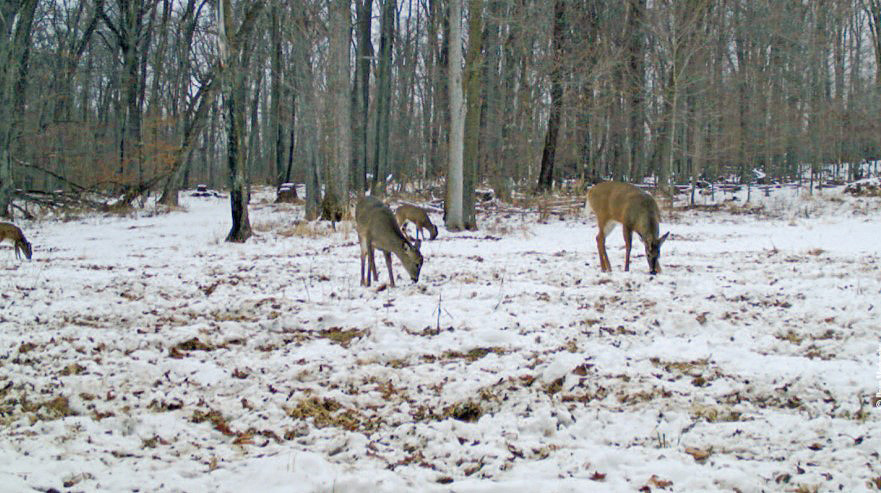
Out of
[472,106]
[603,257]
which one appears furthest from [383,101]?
[603,257]

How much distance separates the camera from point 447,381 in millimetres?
4086

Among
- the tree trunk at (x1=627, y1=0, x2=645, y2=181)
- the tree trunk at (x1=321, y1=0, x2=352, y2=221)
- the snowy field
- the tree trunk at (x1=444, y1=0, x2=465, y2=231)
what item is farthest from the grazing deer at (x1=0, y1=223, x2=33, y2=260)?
A: the tree trunk at (x1=627, y1=0, x2=645, y2=181)

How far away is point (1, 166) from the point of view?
1823 centimetres

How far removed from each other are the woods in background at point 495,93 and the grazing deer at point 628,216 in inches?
234

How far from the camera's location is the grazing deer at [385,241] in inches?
302

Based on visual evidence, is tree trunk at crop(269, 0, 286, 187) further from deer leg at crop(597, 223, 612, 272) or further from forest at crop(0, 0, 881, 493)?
deer leg at crop(597, 223, 612, 272)

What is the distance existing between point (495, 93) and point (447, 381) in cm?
2360

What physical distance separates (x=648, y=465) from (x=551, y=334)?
2.31m

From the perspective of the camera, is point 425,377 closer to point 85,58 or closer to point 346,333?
point 346,333

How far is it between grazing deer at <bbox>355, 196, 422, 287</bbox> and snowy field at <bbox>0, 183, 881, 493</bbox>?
32 centimetres

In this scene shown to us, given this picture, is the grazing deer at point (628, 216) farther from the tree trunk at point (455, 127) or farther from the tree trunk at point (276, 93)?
the tree trunk at point (276, 93)

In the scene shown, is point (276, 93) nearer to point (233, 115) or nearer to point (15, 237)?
point (233, 115)

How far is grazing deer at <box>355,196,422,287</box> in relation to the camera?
7672 millimetres

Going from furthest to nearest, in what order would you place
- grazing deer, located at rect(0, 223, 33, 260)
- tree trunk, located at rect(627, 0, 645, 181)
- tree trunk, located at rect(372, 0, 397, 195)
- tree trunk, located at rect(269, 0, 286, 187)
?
tree trunk, located at rect(372, 0, 397, 195) → tree trunk, located at rect(269, 0, 286, 187) → tree trunk, located at rect(627, 0, 645, 181) → grazing deer, located at rect(0, 223, 33, 260)
